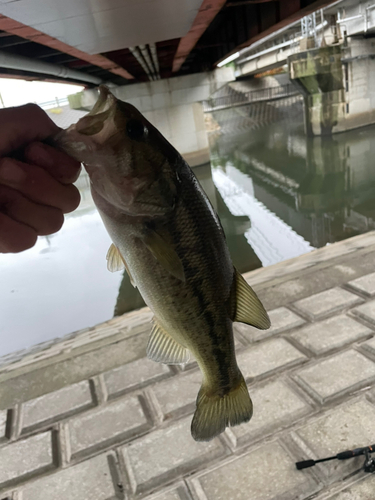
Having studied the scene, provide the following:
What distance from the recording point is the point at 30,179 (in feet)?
4.69

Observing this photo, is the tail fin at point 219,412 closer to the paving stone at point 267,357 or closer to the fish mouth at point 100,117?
the fish mouth at point 100,117

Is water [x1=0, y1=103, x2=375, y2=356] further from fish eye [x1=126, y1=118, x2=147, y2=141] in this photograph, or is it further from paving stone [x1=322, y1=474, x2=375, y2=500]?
fish eye [x1=126, y1=118, x2=147, y2=141]

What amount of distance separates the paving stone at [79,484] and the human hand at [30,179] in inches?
66.8

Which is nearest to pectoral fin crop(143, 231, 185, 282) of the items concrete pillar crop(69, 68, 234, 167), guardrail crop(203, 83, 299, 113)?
concrete pillar crop(69, 68, 234, 167)

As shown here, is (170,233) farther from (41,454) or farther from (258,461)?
(41,454)

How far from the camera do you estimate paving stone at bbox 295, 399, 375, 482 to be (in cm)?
233

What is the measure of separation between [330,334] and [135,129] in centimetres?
291

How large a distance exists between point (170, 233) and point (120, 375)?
2.36 metres

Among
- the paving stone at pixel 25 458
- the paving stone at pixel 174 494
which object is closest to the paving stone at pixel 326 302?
the paving stone at pixel 174 494

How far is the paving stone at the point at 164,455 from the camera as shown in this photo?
8.02ft

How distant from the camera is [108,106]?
4.18 ft

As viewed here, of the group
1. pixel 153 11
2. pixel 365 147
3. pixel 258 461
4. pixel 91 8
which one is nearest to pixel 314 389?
pixel 258 461

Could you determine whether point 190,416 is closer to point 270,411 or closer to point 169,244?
point 270,411

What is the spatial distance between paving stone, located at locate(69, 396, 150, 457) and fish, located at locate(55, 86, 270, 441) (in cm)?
129
